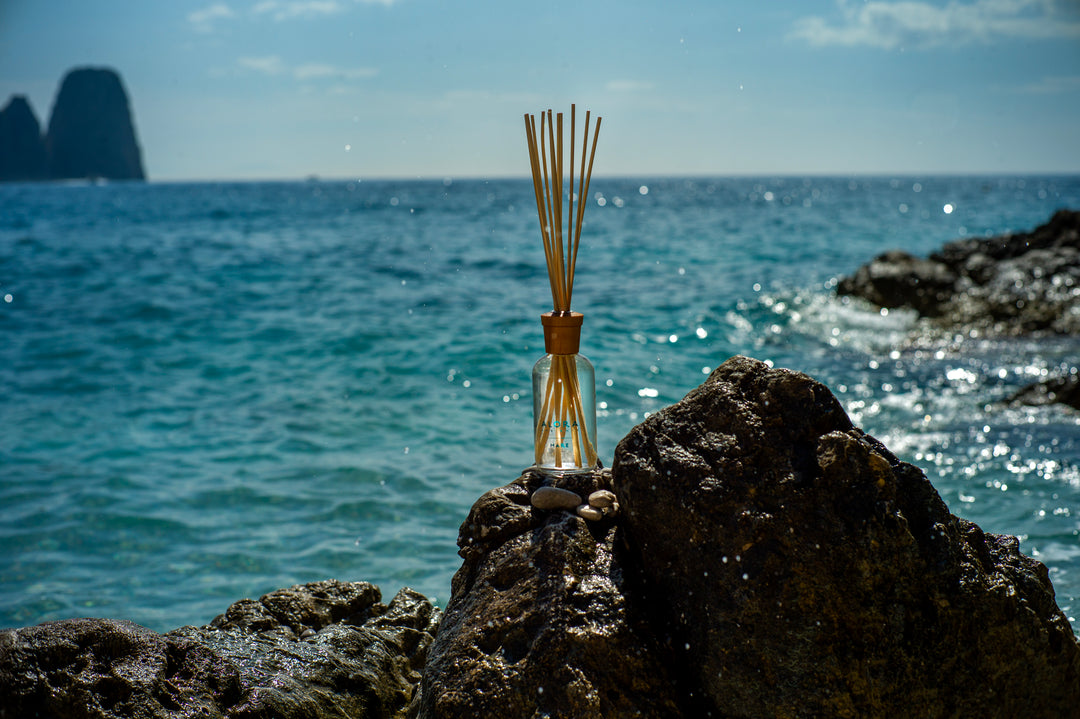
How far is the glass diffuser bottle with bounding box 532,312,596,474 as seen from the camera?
2.73 m

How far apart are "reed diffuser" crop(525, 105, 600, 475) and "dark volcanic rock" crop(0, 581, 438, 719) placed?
95 cm

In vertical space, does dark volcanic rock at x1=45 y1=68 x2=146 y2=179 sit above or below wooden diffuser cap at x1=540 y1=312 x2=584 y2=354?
above

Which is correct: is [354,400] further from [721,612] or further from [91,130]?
[91,130]

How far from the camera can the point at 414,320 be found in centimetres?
1140

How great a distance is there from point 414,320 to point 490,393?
12.1 feet

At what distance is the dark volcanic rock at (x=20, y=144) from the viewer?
9731cm

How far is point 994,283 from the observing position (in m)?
11.6

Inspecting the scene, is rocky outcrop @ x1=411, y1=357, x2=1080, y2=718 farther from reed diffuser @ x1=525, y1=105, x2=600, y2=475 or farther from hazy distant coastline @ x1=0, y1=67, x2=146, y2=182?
hazy distant coastline @ x1=0, y1=67, x2=146, y2=182

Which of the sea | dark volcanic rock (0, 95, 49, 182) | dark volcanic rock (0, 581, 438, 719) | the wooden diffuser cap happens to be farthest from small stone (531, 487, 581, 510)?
dark volcanic rock (0, 95, 49, 182)

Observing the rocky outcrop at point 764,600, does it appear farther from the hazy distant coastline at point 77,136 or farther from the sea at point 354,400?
the hazy distant coastline at point 77,136

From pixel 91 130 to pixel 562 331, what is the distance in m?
124

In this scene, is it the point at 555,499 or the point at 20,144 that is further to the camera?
the point at 20,144

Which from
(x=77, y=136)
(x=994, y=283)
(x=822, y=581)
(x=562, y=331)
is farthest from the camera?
(x=77, y=136)

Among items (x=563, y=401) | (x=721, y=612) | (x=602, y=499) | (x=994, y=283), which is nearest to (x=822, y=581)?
(x=721, y=612)
